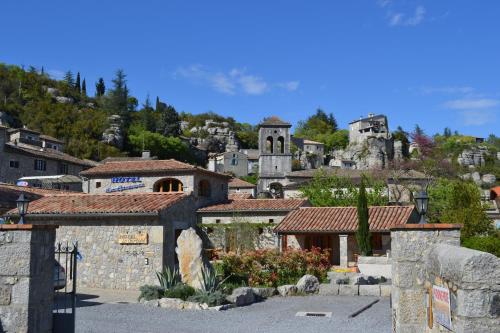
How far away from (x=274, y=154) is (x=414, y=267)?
5628cm

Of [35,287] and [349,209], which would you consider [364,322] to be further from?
[349,209]

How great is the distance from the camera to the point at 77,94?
97562 mm

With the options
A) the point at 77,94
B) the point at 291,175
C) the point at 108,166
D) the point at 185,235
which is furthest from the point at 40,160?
the point at 77,94

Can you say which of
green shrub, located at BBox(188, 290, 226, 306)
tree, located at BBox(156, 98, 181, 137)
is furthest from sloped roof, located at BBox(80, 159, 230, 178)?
tree, located at BBox(156, 98, 181, 137)

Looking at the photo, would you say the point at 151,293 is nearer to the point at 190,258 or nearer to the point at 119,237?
the point at 190,258

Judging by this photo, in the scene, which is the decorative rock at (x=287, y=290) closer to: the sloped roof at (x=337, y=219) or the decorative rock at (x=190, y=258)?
the decorative rock at (x=190, y=258)

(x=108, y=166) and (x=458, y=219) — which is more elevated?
(x=108, y=166)

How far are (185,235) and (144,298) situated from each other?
102 inches

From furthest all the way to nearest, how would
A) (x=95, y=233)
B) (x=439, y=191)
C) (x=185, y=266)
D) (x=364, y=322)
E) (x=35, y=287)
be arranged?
(x=439, y=191), (x=95, y=233), (x=185, y=266), (x=364, y=322), (x=35, y=287)

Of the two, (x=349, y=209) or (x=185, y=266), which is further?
(x=349, y=209)

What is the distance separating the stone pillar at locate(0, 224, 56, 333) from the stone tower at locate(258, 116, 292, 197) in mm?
54869

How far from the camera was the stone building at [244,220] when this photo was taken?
31.5 meters

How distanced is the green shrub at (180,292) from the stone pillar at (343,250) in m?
12.2

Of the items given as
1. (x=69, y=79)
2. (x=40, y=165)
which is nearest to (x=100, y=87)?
(x=69, y=79)
